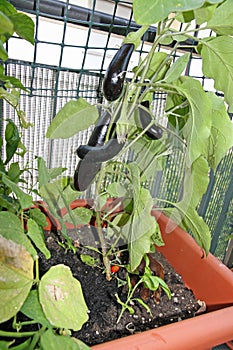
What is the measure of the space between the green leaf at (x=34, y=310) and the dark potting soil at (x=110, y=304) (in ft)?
0.53

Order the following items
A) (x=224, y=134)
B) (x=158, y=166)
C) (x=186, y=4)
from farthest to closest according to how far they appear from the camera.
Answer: (x=158, y=166)
(x=224, y=134)
(x=186, y=4)

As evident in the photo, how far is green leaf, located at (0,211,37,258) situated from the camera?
40 cm

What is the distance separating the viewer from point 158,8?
334 millimetres

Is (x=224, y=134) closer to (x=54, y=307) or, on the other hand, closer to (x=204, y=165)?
(x=204, y=165)

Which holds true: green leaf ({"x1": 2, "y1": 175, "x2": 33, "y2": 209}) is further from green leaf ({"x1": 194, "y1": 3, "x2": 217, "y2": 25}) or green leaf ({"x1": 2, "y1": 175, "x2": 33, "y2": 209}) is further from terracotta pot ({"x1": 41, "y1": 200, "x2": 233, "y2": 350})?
green leaf ({"x1": 194, "y1": 3, "x2": 217, "y2": 25})

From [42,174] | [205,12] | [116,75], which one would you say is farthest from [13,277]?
[205,12]

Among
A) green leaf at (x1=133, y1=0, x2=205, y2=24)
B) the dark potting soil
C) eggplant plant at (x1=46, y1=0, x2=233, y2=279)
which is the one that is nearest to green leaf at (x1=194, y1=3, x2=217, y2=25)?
eggplant plant at (x1=46, y1=0, x2=233, y2=279)

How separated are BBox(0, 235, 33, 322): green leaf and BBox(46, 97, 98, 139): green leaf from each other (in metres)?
0.18

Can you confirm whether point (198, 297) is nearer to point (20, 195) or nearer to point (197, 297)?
point (197, 297)

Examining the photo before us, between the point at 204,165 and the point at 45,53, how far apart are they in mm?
466

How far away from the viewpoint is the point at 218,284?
0.64m

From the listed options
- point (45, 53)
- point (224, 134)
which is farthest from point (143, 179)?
point (45, 53)

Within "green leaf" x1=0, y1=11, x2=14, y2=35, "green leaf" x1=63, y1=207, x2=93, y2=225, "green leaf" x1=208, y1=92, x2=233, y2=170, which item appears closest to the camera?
"green leaf" x1=0, y1=11, x2=14, y2=35

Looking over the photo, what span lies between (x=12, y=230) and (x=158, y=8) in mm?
281
